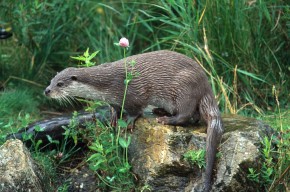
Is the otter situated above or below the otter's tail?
above

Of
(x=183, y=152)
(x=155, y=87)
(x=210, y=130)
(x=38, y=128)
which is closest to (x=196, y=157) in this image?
(x=183, y=152)

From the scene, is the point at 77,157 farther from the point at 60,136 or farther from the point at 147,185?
the point at 147,185

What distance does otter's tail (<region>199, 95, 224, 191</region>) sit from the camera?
426cm

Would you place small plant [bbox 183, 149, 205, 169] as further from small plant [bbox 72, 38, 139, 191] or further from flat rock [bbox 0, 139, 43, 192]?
flat rock [bbox 0, 139, 43, 192]

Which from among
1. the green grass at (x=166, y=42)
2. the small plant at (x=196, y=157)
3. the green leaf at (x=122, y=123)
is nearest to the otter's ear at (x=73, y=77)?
the green leaf at (x=122, y=123)

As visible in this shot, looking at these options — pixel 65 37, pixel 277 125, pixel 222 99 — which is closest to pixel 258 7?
pixel 222 99

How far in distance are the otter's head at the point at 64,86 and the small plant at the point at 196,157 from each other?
3.03ft

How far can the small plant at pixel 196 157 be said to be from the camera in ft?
14.1

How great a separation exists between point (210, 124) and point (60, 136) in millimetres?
1138

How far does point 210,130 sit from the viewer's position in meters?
4.45

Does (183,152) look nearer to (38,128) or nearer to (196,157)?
(196,157)

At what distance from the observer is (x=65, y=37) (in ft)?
23.1

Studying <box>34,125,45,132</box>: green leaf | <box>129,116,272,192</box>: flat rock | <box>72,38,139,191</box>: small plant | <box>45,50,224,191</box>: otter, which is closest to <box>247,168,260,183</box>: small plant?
<box>129,116,272,192</box>: flat rock

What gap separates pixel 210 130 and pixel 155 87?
1.57 feet
